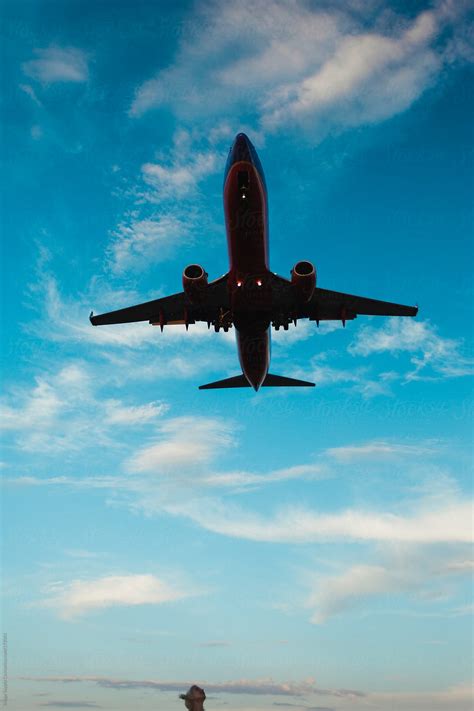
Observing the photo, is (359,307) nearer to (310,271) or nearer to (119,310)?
(310,271)

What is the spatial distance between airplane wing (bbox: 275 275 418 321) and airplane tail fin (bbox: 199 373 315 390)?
7.68 m

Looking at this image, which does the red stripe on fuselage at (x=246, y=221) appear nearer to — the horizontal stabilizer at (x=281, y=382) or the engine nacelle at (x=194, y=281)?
the engine nacelle at (x=194, y=281)

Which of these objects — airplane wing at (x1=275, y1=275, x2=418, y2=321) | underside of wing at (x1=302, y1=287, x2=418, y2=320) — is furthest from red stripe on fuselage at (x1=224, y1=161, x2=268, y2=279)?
underside of wing at (x1=302, y1=287, x2=418, y2=320)

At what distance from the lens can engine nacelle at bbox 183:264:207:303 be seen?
31.1m

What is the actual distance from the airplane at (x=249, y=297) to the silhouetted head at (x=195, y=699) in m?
19.9

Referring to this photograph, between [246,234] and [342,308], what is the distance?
29.6 ft

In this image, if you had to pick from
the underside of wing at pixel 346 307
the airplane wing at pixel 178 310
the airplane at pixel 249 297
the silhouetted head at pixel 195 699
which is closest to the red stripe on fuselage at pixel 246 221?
the airplane at pixel 249 297

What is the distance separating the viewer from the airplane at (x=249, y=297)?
3005 cm

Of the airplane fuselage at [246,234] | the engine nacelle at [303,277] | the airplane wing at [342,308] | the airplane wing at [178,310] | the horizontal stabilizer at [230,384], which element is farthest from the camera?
the horizontal stabilizer at [230,384]

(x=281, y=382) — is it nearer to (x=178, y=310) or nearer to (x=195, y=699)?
(x=178, y=310)

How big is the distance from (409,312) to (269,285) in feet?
32.2

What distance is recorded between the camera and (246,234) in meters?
30.2

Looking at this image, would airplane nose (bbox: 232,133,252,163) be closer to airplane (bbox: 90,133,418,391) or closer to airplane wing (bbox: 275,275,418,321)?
airplane (bbox: 90,133,418,391)

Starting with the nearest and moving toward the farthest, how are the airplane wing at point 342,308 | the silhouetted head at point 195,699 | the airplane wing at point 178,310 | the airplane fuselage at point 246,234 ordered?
the silhouetted head at point 195,699
the airplane fuselage at point 246,234
the airplane wing at point 178,310
the airplane wing at point 342,308
